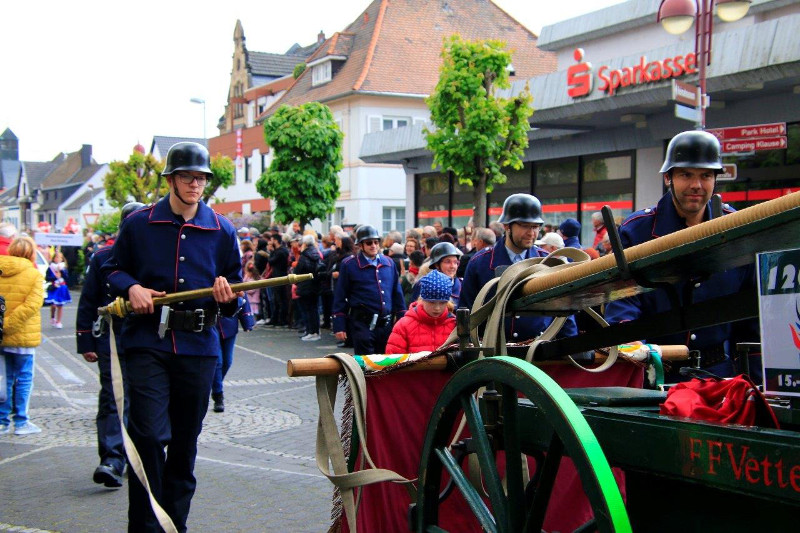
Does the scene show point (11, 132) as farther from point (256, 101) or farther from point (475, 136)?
point (475, 136)

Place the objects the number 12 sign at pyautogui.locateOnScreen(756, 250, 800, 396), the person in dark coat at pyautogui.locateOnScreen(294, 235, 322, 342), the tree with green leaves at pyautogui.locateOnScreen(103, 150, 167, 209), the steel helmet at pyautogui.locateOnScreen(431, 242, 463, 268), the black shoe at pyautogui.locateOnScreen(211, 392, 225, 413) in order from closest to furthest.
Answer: the number 12 sign at pyautogui.locateOnScreen(756, 250, 800, 396)
the black shoe at pyautogui.locateOnScreen(211, 392, 225, 413)
the steel helmet at pyautogui.locateOnScreen(431, 242, 463, 268)
the person in dark coat at pyautogui.locateOnScreen(294, 235, 322, 342)
the tree with green leaves at pyautogui.locateOnScreen(103, 150, 167, 209)

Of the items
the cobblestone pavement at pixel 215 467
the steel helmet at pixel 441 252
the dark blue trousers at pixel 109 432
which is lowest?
the cobblestone pavement at pixel 215 467

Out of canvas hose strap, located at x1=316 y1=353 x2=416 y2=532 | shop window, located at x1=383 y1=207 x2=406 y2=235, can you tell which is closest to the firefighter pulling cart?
canvas hose strap, located at x1=316 y1=353 x2=416 y2=532

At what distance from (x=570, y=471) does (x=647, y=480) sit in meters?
1.48

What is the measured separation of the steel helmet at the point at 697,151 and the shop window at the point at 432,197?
24297mm

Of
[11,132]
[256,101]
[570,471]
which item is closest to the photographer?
[570,471]

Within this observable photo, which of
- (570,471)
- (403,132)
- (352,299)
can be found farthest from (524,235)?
(403,132)

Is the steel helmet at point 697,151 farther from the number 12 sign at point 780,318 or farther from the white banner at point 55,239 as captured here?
the white banner at point 55,239

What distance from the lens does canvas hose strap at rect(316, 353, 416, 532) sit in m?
3.48

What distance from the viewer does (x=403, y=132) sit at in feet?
90.3

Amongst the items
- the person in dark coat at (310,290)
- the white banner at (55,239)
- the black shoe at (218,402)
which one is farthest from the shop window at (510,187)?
the white banner at (55,239)

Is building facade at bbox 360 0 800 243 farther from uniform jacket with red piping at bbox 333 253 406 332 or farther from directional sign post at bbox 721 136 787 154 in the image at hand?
uniform jacket with red piping at bbox 333 253 406 332

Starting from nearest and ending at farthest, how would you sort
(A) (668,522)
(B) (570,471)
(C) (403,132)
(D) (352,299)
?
(A) (668,522) → (B) (570,471) → (D) (352,299) → (C) (403,132)

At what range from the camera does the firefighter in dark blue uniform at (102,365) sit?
21.5 ft
